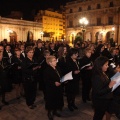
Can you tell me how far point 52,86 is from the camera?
201 inches

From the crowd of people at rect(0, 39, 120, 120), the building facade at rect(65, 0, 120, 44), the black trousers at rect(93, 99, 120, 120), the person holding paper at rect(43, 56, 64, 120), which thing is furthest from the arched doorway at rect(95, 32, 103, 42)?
the black trousers at rect(93, 99, 120, 120)

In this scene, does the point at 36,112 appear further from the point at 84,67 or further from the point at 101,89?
the point at 101,89

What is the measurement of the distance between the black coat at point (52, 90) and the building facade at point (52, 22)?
4960 cm

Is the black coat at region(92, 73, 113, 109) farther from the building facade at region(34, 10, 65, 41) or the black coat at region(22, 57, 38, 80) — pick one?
the building facade at region(34, 10, 65, 41)

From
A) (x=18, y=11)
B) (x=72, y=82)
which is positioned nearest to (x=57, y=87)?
(x=72, y=82)

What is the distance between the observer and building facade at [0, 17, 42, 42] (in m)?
40.3

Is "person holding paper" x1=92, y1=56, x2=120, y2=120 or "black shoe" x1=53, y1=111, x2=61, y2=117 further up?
"person holding paper" x1=92, y1=56, x2=120, y2=120

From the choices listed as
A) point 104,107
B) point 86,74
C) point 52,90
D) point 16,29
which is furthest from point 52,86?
point 16,29

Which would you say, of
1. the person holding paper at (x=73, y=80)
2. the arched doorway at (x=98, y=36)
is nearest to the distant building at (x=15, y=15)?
the arched doorway at (x=98, y=36)

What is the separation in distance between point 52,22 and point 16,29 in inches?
748

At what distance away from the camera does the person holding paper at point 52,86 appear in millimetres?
4984

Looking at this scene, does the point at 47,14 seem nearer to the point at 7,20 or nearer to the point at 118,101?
the point at 7,20

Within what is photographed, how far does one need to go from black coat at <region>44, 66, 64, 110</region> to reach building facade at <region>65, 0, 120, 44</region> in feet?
134

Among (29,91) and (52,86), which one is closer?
(52,86)
